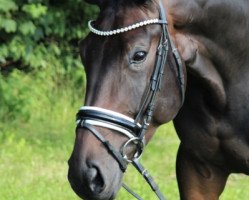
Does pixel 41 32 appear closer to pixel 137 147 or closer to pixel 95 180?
pixel 137 147

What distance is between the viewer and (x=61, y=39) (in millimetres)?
8508

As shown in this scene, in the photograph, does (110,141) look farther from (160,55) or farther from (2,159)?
(2,159)

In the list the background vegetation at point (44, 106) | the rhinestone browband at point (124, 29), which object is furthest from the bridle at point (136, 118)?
the background vegetation at point (44, 106)

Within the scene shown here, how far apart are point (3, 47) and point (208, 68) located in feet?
13.7

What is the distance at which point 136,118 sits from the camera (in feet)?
10.0

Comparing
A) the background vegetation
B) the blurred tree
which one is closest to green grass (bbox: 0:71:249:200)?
the background vegetation

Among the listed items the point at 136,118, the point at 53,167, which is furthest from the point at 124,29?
the point at 53,167

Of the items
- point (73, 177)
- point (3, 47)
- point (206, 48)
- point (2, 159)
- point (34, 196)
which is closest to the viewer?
point (73, 177)

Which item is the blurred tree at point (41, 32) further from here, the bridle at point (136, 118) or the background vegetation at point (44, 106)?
the bridle at point (136, 118)

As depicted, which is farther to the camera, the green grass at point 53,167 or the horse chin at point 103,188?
the green grass at point 53,167

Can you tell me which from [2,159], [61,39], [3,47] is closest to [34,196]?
[2,159]

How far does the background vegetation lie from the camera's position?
6141 mm

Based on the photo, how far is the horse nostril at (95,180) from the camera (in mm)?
2906

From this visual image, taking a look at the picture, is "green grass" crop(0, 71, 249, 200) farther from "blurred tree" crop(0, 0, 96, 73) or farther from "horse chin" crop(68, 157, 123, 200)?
"horse chin" crop(68, 157, 123, 200)
